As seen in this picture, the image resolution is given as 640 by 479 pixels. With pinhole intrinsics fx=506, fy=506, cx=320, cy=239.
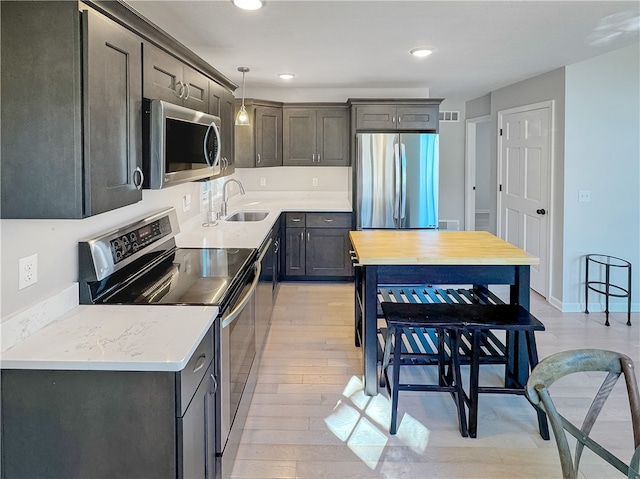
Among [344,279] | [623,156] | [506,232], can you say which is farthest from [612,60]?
[344,279]

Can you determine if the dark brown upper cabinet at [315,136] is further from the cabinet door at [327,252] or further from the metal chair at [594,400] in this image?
the metal chair at [594,400]

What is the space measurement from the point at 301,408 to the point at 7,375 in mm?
1698

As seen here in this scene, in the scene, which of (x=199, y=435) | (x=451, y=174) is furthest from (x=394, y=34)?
(x=451, y=174)

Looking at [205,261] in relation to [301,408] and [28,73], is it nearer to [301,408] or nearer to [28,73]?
[301,408]

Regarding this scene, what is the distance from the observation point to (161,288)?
7.31 ft

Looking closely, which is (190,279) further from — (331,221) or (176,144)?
(331,221)

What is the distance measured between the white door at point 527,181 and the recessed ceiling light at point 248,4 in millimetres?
3314

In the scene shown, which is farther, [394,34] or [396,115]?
[396,115]

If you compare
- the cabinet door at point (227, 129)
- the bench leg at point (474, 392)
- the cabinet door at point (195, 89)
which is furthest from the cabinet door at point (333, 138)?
the bench leg at point (474, 392)

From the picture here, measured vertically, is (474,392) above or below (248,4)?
below

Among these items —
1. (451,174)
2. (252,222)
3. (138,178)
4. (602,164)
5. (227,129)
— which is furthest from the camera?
(451,174)

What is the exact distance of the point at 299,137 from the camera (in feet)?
19.5

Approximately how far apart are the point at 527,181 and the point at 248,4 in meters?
3.80

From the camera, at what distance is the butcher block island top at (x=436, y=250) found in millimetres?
2801
